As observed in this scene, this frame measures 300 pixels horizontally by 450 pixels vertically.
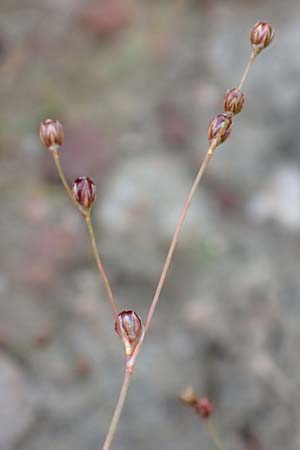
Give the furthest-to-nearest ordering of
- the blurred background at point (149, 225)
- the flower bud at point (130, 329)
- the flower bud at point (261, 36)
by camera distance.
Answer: the blurred background at point (149, 225)
the flower bud at point (261, 36)
the flower bud at point (130, 329)

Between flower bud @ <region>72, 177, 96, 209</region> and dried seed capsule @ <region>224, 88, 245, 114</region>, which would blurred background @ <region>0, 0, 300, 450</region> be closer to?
flower bud @ <region>72, 177, 96, 209</region>

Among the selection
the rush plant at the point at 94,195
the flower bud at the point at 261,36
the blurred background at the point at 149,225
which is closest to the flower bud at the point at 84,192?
the rush plant at the point at 94,195

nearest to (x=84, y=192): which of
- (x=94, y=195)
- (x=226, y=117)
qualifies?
(x=94, y=195)

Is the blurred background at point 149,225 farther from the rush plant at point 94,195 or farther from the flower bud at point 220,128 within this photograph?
the flower bud at point 220,128

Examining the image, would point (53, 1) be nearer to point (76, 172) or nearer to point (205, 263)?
point (76, 172)

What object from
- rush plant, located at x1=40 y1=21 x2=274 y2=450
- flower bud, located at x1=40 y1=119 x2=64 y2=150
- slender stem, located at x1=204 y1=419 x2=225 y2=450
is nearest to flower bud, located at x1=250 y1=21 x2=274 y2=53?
rush plant, located at x1=40 y1=21 x2=274 y2=450

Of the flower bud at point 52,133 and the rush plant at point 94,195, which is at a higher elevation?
the flower bud at point 52,133
